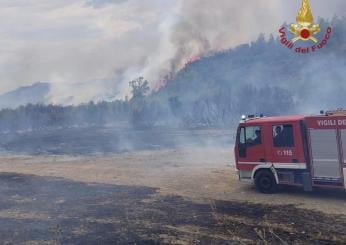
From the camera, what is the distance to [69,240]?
10555 millimetres

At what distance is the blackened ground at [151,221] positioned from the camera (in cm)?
1038

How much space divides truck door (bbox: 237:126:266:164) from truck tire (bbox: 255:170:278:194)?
1.67 feet

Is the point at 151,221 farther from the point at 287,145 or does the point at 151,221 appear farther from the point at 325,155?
the point at 325,155

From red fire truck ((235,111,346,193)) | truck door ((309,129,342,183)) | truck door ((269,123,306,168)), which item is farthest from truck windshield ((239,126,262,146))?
truck door ((309,129,342,183))

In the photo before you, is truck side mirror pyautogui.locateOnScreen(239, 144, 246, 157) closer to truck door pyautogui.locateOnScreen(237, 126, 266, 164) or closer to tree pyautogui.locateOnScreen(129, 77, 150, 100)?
truck door pyautogui.locateOnScreen(237, 126, 266, 164)

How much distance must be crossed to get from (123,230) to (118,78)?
17730cm

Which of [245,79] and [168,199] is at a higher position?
[245,79]

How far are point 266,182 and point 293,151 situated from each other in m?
1.72

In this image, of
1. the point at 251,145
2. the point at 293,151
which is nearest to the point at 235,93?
the point at 251,145

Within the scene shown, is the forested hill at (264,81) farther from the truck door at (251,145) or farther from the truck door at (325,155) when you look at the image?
the truck door at (325,155)

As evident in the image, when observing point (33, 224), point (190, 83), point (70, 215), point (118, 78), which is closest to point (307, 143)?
point (70, 215)

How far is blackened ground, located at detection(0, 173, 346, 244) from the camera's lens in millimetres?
10375

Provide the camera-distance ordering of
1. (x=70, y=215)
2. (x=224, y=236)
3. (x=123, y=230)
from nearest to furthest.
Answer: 1. (x=224, y=236)
2. (x=123, y=230)
3. (x=70, y=215)

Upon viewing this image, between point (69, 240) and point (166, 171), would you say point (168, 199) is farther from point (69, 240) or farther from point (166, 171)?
point (166, 171)
